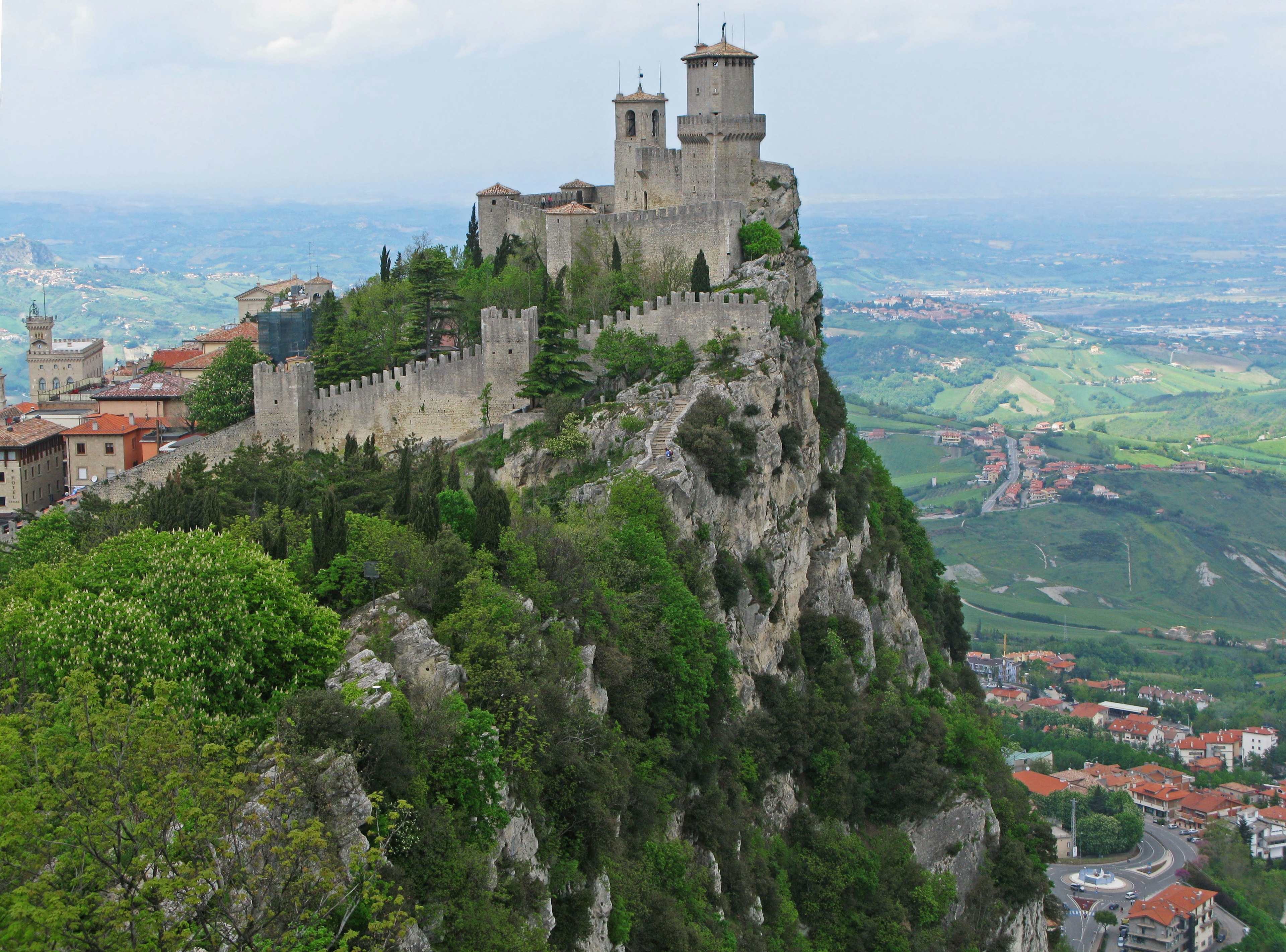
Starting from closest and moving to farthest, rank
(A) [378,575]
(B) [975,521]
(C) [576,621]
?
1. (A) [378,575]
2. (C) [576,621]
3. (B) [975,521]

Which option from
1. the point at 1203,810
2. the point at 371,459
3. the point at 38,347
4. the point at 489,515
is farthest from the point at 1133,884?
the point at 38,347

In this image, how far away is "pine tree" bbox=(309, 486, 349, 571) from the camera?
3005 centimetres

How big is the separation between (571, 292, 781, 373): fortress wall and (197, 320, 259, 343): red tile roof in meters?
23.2

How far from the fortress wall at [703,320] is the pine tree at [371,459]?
9.18 m

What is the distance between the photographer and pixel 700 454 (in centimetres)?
4416

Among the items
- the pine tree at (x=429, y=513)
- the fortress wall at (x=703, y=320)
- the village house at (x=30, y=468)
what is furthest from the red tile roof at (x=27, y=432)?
the pine tree at (x=429, y=513)

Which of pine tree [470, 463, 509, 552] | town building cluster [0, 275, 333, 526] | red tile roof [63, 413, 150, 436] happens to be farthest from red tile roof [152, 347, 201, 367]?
pine tree [470, 463, 509, 552]

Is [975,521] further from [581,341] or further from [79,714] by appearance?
[79,714]

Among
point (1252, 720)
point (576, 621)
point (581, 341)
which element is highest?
point (581, 341)

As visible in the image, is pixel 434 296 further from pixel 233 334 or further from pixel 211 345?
pixel 211 345

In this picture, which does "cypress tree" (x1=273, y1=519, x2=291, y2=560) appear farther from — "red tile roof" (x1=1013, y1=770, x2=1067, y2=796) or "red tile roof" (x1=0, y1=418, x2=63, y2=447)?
"red tile roof" (x1=1013, y1=770, x2=1067, y2=796)

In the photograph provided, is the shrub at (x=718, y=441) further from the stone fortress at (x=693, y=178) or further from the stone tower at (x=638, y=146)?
the stone tower at (x=638, y=146)

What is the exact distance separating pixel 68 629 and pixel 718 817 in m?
18.6

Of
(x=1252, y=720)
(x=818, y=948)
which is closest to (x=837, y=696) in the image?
(x=818, y=948)
